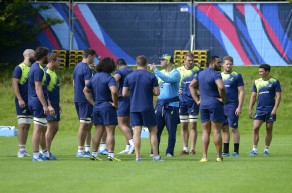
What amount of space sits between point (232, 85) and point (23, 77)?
15.6 ft

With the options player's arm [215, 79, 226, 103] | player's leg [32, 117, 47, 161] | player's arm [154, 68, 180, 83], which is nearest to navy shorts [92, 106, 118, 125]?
player's leg [32, 117, 47, 161]

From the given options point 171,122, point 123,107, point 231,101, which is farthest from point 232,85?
point 123,107

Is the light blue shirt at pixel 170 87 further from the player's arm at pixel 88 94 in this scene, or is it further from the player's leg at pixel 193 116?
the player's arm at pixel 88 94

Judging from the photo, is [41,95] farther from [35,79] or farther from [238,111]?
[238,111]

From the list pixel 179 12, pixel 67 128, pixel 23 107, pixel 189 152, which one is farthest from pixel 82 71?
pixel 179 12

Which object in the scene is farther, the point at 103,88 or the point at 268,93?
the point at 268,93

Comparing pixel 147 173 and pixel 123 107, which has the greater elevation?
pixel 123 107

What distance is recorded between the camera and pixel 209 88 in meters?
19.7

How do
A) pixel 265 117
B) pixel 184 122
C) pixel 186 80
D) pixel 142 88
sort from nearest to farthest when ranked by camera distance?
pixel 142 88 < pixel 265 117 < pixel 184 122 < pixel 186 80

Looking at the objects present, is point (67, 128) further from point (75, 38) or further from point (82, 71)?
point (82, 71)

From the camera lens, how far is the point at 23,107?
69.6 ft

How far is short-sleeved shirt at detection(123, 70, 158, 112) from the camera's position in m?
19.9

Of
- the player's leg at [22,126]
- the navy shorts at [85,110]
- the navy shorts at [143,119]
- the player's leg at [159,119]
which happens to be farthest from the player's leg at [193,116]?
the player's leg at [22,126]

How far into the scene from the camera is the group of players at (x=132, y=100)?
1981 cm
